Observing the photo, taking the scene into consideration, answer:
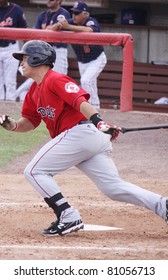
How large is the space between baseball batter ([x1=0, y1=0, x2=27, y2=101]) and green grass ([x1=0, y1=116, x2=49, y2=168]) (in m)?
1.25

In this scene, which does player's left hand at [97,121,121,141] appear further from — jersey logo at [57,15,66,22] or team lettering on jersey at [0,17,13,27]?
team lettering on jersey at [0,17,13,27]

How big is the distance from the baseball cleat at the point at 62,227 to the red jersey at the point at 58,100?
73cm

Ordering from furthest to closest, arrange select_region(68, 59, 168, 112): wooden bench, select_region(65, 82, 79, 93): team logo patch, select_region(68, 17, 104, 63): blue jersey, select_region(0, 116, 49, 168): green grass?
select_region(68, 59, 168, 112): wooden bench
select_region(68, 17, 104, 63): blue jersey
select_region(0, 116, 49, 168): green grass
select_region(65, 82, 79, 93): team logo patch

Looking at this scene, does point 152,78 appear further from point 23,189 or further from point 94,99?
point 23,189

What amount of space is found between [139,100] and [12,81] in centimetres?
227

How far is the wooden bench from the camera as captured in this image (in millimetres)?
14141

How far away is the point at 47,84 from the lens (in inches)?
277

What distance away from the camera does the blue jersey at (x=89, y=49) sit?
13.1 metres

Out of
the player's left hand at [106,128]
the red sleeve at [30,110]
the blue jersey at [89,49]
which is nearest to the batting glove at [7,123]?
the red sleeve at [30,110]

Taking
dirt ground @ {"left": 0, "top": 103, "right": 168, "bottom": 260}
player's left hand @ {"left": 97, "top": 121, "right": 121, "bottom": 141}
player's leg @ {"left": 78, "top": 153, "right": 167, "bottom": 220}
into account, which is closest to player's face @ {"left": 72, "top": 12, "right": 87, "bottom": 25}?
dirt ground @ {"left": 0, "top": 103, "right": 168, "bottom": 260}

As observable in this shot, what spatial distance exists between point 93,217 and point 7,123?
1.25m

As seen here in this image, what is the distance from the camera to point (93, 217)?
803 cm

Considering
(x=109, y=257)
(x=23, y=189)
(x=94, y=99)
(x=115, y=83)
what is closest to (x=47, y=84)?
(x=109, y=257)

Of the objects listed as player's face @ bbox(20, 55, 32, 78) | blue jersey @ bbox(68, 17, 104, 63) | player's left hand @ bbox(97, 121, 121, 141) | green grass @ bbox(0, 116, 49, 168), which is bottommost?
green grass @ bbox(0, 116, 49, 168)
